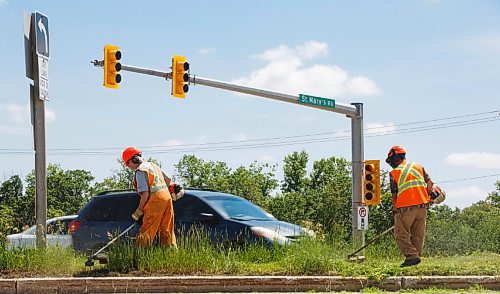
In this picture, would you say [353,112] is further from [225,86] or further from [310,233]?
[310,233]

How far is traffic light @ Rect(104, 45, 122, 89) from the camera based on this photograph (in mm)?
18453

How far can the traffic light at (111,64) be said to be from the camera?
18.5 m

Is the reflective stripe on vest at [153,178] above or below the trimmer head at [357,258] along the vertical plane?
above

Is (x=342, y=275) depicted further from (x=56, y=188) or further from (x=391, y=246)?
(x=56, y=188)

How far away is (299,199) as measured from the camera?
276 ft

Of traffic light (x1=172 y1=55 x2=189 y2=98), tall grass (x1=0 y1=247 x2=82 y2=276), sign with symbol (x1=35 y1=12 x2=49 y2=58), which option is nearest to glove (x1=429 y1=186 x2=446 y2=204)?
tall grass (x1=0 y1=247 x2=82 y2=276)

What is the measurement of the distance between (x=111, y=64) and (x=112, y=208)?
19.2ft

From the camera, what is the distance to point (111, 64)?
1852 centimetres

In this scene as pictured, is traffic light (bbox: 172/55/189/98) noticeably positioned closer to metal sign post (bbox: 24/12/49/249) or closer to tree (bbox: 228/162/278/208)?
metal sign post (bbox: 24/12/49/249)

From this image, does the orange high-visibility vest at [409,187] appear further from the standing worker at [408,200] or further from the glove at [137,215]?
the glove at [137,215]

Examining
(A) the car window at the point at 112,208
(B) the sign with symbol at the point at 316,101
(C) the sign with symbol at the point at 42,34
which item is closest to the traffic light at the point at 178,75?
(B) the sign with symbol at the point at 316,101

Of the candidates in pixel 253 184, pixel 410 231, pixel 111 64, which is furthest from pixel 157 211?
pixel 253 184

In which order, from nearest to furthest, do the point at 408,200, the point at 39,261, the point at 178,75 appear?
1. the point at 39,261
2. the point at 408,200
3. the point at 178,75

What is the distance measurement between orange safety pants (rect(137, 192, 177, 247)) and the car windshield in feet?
5.18
